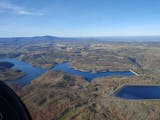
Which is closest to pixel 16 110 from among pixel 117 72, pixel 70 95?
pixel 70 95

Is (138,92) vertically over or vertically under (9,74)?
under

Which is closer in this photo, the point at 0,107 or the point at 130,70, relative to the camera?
the point at 0,107

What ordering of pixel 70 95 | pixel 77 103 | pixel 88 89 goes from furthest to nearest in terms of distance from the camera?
pixel 88 89 → pixel 70 95 → pixel 77 103

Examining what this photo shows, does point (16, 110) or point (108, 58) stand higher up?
point (16, 110)

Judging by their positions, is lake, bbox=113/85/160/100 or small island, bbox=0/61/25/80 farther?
small island, bbox=0/61/25/80

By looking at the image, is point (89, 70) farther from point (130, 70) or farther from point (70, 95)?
point (70, 95)

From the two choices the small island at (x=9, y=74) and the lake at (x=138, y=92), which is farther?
the small island at (x=9, y=74)

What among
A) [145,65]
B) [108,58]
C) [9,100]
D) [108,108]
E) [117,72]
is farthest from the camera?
[108,58]

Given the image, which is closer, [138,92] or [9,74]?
[138,92]
